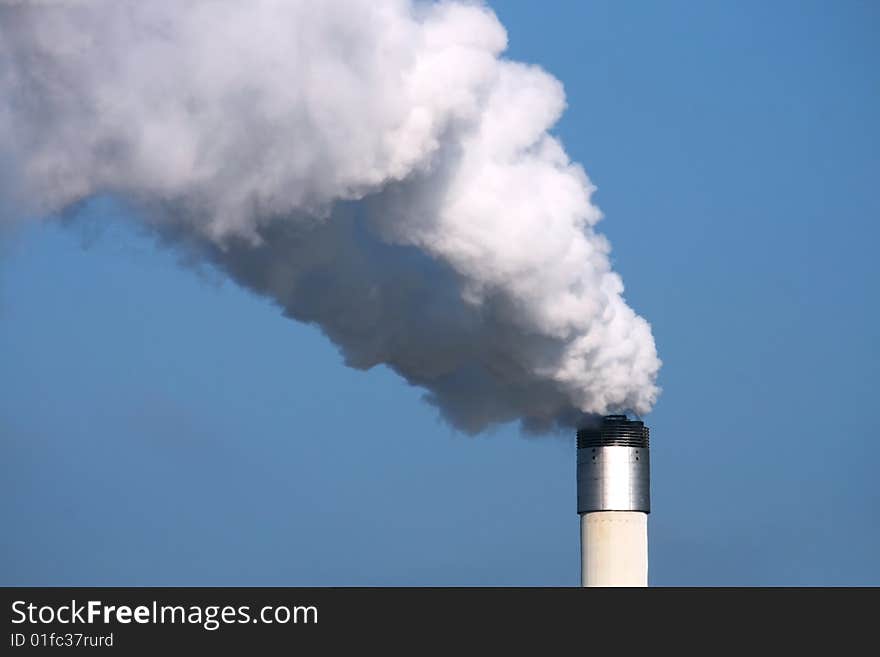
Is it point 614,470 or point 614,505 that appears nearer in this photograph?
point 614,505

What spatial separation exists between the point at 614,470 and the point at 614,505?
154 cm

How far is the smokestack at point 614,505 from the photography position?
88125mm

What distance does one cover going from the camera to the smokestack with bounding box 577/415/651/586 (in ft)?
289

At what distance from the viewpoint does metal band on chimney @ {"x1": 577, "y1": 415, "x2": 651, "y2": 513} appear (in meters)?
88.4

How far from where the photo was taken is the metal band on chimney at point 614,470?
8844 cm

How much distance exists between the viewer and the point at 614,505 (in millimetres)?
88312

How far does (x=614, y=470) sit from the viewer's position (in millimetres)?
88688

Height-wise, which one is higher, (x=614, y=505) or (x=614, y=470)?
(x=614, y=470)
